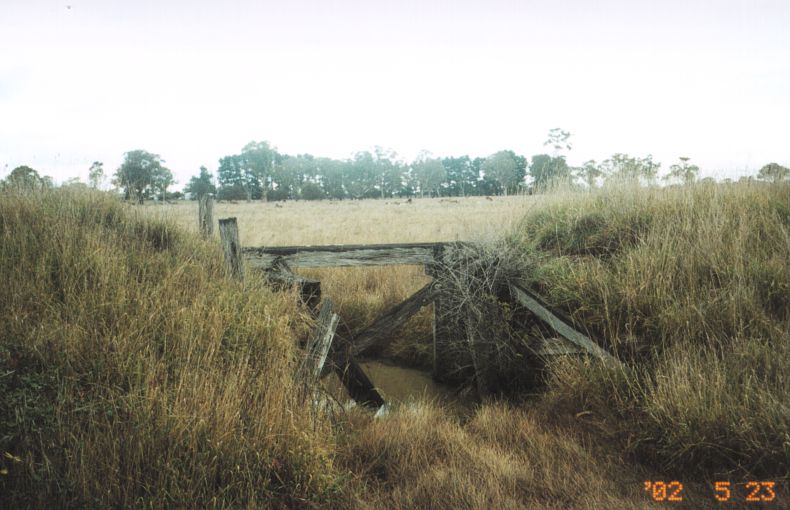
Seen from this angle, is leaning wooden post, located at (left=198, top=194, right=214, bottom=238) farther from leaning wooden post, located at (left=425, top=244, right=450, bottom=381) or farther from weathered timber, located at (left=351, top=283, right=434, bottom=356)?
leaning wooden post, located at (left=425, top=244, right=450, bottom=381)

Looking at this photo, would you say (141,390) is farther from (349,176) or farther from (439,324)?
(349,176)

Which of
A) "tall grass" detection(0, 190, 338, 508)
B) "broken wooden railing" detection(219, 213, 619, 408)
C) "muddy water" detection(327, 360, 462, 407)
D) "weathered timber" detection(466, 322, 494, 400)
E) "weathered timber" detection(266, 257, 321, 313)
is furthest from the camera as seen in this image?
"muddy water" detection(327, 360, 462, 407)

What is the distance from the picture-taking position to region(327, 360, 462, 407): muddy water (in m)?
6.65

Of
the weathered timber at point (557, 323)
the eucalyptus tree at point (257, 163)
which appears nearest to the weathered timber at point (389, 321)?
the weathered timber at point (557, 323)

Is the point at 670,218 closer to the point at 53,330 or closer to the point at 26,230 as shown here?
the point at 53,330

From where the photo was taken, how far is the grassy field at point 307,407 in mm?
3178

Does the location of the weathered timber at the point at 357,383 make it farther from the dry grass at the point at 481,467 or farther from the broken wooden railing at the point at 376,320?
the dry grass at the point at 481,467

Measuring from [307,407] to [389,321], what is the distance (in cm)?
266

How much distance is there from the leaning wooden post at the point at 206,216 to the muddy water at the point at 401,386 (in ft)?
9.55

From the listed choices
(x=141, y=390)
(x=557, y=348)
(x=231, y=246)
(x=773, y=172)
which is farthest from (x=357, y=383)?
(x=773, y=172)

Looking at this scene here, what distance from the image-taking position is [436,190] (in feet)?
288

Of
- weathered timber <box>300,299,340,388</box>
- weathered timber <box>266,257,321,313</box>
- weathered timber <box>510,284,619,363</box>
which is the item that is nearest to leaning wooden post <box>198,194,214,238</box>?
weathered timber <box>266,257,321,313</box>

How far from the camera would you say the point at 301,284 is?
6.13 metres

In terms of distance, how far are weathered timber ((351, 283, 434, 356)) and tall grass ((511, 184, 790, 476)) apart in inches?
63.3
